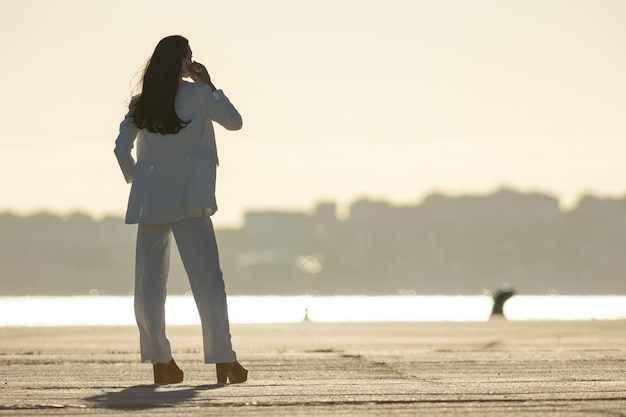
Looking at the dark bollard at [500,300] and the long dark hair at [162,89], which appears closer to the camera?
the long dark hair at [162,89]

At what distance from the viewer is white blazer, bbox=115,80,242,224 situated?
26.0ft

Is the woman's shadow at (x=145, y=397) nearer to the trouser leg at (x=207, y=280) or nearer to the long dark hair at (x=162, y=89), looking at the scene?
the trouser leg at (x=207, y=280)

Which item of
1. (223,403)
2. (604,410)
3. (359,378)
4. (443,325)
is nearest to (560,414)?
(604,410)

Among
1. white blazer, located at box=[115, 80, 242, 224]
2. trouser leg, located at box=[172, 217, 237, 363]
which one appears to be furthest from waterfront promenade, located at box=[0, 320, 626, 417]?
white blazer, located at box=[115, 80, 242, 224]

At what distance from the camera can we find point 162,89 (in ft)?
26.5

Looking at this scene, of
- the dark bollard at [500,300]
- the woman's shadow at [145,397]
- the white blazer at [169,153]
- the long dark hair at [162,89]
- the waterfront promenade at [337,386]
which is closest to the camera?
the waterfront promenade at [337,386]

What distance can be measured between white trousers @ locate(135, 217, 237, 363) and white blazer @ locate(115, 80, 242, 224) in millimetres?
102

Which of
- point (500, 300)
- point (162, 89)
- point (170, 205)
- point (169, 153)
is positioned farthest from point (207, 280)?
point (500, 300)

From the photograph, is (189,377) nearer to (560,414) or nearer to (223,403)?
(223,403)

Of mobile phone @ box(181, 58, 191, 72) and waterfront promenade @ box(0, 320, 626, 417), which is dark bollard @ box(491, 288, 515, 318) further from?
mobile phone @ box(181, 58, 191, 72)

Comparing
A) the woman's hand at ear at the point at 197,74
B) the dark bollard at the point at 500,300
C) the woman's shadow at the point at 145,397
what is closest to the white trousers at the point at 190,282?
the woman's shadow at the point at 145,397

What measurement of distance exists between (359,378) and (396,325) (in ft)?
68.6

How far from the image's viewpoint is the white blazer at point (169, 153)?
7.91 m

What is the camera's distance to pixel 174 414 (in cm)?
579
